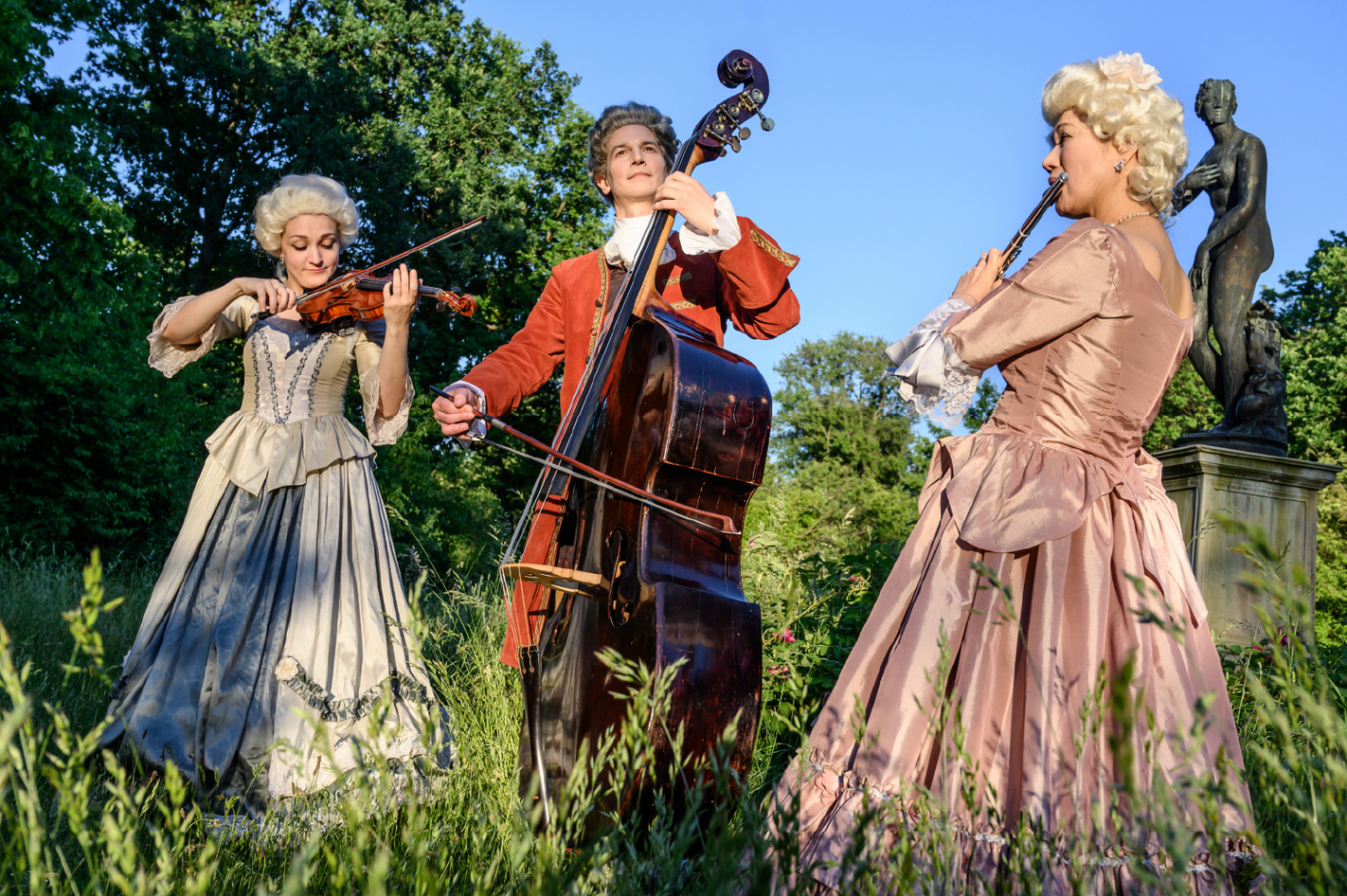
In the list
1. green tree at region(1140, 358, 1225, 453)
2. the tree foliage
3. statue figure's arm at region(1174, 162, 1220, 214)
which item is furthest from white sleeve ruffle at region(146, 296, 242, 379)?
green tree at region(1140, 358, 1225, 453)

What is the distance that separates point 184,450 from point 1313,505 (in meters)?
11.3

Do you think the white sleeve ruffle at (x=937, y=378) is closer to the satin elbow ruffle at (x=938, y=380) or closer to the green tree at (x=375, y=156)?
the satin elbow ruffle at (x=938, y=380)

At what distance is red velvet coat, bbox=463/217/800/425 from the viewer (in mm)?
2807

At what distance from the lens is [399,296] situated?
2959 mm

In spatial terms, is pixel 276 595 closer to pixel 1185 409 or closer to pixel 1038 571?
pixel 1038 571

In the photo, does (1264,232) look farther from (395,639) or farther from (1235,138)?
(395,639)

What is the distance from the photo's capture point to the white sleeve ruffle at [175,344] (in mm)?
3164

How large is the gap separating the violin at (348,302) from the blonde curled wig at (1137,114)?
187cm

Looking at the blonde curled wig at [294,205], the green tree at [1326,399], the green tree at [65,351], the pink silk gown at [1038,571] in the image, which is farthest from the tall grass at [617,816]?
the green tree at [1326,399]

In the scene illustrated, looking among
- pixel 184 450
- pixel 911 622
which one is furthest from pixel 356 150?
pixel 911 622

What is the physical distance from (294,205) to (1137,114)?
8.33 feet

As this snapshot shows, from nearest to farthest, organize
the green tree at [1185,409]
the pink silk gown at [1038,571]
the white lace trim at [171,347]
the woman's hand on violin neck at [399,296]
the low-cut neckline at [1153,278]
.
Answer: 1. the pink silk gown at [1038,571]
2. the low-cut neckline at [1153,278]
3. the woman's hand on violin neck at [399,296]
4. the white lace trim at [171,347]
5. the green tree at [1185,409]

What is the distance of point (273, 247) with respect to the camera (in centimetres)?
337

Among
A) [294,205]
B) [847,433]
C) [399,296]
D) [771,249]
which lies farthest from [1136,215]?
[847,433]
